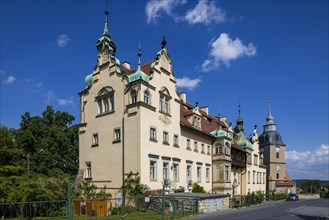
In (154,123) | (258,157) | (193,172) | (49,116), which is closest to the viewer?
(154,123)

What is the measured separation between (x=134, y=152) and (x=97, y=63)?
10.2m

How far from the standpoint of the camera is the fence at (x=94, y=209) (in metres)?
14.8

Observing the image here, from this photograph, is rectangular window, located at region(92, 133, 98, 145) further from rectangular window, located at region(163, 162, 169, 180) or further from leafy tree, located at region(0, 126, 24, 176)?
rectangular window, located at region(163, 162, 169, 180)

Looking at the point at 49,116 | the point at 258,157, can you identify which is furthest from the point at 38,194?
the point at 258,157

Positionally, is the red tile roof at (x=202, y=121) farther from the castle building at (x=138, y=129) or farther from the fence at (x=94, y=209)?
the fence at (x=94, y=209)

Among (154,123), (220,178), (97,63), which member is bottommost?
(220,178)

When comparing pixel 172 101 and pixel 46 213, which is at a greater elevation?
pixel 172 101

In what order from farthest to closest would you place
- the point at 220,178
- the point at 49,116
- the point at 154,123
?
the point at 49,116 < the point at 220,178 < the point at 154,123

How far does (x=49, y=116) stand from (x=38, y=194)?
20.2 meters

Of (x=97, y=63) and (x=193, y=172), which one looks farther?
(x=193, y=172)

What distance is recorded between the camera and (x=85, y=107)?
33.9 meters

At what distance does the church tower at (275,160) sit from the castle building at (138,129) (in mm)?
32814

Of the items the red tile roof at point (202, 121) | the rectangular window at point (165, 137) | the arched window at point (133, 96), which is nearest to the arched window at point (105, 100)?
the arched window at point (133, 96)

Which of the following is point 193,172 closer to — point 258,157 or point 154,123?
point 154,123
